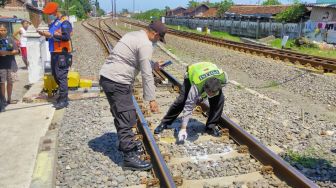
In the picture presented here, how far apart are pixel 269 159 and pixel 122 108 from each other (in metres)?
1.96

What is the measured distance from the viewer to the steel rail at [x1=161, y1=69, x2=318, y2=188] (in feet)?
13.5

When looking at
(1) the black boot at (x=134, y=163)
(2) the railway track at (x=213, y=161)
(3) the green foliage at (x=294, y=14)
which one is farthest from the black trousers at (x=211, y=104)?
(3) the green foliage at (x=294, y=14)

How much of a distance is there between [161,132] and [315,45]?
18.7 metres

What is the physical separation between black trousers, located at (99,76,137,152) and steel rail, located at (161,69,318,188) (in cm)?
163

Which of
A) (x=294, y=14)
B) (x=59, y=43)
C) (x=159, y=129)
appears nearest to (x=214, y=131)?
(x=159, y=129)

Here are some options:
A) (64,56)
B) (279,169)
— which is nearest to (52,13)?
(64,56)

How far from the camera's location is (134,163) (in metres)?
4.62

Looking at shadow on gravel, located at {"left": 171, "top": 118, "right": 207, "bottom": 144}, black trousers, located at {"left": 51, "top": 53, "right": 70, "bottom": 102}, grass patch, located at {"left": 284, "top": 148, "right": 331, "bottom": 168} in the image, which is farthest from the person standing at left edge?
grass patch, located at {"left": 284, "top": 148, "right": 331, "bottom": 168}

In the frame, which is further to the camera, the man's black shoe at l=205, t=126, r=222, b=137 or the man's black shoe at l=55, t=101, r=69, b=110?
the man's black shoe at l=55, t=101, r=69, b=110

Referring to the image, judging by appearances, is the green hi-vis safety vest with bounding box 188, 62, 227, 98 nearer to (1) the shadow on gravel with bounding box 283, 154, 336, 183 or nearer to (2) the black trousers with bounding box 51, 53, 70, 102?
(1) the shadow on gravel with bounding box 283, 154, 336, 183

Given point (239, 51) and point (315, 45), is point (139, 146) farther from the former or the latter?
point (315, 45)

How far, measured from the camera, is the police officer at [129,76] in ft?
14.6

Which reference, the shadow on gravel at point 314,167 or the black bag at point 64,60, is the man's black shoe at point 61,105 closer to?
the black bag at point 64,60

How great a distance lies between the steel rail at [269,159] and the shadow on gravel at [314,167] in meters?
0.42
